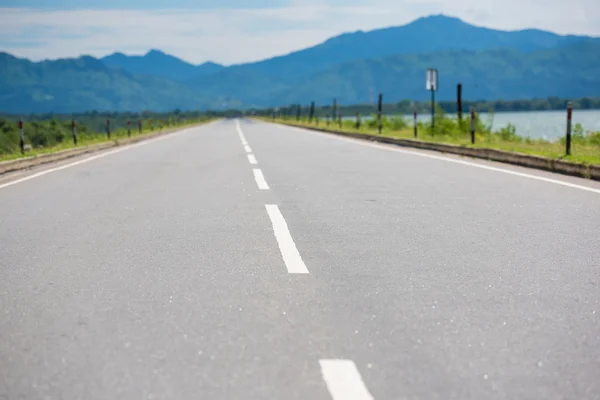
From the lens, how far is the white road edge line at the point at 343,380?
10.4 ft

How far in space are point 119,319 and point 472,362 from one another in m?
1.99

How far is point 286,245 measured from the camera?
6.56 meters

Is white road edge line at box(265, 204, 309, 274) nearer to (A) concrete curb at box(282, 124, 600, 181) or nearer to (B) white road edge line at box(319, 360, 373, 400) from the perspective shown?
(B) white road edge line at box(319, 360, 373, 400)

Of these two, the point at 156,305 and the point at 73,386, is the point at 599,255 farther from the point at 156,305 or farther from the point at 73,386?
the point at 73,386

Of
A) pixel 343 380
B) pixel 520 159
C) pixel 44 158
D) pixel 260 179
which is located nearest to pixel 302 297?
Answer: pixel 343 380

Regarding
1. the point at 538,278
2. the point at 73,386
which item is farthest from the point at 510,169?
the point at 73,386

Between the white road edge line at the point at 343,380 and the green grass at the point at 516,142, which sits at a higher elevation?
the white road edge line at the point at 343,380

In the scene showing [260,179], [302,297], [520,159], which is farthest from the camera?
[520,159]

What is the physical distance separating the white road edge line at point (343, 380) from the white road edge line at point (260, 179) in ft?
25.5

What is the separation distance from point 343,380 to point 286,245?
3.25 meters

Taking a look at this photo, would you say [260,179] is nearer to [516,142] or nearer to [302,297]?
[302,297]

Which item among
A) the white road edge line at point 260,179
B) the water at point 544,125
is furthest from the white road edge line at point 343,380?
the water at point 544,125

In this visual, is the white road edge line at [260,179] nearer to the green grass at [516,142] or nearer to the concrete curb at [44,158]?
the concrete curb at [44,158]

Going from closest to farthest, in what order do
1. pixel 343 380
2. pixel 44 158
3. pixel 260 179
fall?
pixel 343 380 < pixel 260 179 < pixel 44 158
